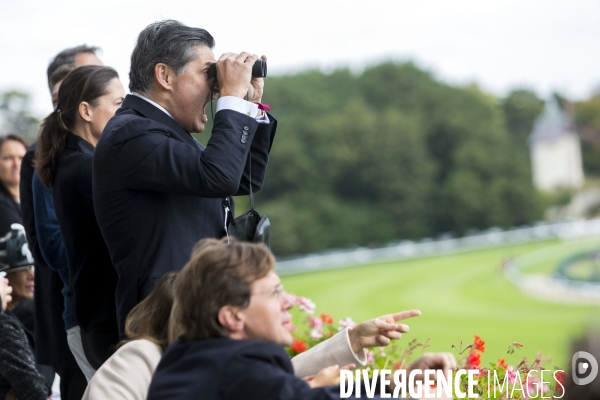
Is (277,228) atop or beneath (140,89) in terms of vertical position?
beneath

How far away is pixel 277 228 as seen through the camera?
5878cm

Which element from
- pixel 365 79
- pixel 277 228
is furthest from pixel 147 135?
pixel 365 79

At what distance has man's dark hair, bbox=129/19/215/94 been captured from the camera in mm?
3070

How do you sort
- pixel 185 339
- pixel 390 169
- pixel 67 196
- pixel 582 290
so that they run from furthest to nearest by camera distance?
1. pixel 390 169
2. pixel 582 290
3. pixel 67 196
4. pixel 185 339

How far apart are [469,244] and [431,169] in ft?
58.4

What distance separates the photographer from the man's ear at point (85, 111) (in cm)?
372

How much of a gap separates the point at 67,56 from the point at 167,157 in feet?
7.31

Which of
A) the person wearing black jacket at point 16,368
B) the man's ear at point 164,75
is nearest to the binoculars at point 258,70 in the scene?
the man's ear at point 164,75

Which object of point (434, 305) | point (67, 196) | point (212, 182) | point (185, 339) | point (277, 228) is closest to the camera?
point (185, 339)

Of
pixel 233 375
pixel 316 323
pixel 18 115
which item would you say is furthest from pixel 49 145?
pixel 18 115

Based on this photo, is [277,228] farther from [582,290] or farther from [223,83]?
[223,83]

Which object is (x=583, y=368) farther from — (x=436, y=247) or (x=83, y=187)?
(x=436, y=247)

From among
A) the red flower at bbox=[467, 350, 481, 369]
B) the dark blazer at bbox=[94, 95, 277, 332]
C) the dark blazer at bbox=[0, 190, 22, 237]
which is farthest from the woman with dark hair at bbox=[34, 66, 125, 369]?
the red flower at bbox=[467, 350, 481, 369]

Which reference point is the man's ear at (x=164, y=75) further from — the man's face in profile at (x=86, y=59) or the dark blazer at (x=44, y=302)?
the man's face in profile at (x=86, y=59)
